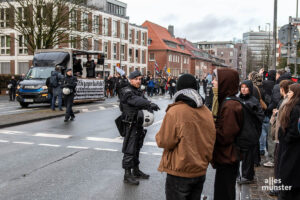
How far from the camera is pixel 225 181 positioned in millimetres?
3844

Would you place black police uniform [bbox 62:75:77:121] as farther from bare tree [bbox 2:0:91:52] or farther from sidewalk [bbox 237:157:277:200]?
bare tree [bbox 2:0:91:52]

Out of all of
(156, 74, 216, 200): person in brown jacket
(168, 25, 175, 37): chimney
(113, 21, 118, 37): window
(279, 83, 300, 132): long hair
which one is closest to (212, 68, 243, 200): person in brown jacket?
(156, 74, 216, 200): person in brown jacket

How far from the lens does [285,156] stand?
13.5 feet

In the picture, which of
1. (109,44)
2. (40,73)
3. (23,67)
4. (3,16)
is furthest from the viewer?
(109,44)

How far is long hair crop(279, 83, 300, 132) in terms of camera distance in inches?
166

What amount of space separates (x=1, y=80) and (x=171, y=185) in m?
30.8

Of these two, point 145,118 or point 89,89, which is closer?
point 145,118

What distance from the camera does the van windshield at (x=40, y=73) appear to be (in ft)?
63.8

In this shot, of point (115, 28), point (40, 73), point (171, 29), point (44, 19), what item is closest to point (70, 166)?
point (40, 73)

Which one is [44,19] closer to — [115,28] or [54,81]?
[54,81]

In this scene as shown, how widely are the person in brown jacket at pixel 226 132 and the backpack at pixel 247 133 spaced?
0.15 feet

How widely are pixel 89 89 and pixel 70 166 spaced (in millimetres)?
15199

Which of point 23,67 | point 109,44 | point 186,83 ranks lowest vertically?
point 186,83

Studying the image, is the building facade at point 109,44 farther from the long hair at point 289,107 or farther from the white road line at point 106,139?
the long hair at point 289,107
